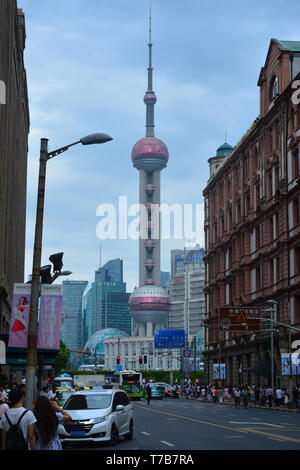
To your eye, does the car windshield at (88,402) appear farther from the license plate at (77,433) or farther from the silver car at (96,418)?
the license plate at (77,433)

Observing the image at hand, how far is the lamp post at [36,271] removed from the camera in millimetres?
20953

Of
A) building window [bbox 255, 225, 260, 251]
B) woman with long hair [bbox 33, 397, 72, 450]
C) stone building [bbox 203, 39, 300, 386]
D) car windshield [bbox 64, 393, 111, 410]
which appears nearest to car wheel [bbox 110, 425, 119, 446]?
car windshield [bbox 64, 393, 111, 410]

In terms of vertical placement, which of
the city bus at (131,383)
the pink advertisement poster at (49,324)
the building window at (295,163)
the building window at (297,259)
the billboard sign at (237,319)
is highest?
the building window at (295,163)

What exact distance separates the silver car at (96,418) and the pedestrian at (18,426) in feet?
38.2

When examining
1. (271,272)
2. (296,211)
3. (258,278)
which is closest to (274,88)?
(296,211)

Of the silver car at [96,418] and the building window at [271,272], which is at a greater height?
the building window at [271,272]

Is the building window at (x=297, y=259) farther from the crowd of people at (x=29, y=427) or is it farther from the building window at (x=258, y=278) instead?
the crowd of people at (x=29, y=427)

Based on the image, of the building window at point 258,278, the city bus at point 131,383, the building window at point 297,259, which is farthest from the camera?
the city bus at point 131,383

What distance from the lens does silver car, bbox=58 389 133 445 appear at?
78.6ft

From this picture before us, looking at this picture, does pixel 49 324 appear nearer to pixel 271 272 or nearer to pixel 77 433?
pixel 77 433

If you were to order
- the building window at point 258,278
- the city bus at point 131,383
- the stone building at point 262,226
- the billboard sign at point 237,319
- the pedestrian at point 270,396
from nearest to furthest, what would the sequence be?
the pedestrian at point 270,396 → the billboard sign at point 237,319 → the stone building at point 262,226 → the building window at point 258,278 → the city bus at point 131,383

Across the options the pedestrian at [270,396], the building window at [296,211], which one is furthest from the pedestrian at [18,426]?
the building window at [296,211]

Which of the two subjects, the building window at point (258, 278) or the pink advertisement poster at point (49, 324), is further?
the building window at point (258, 278)
